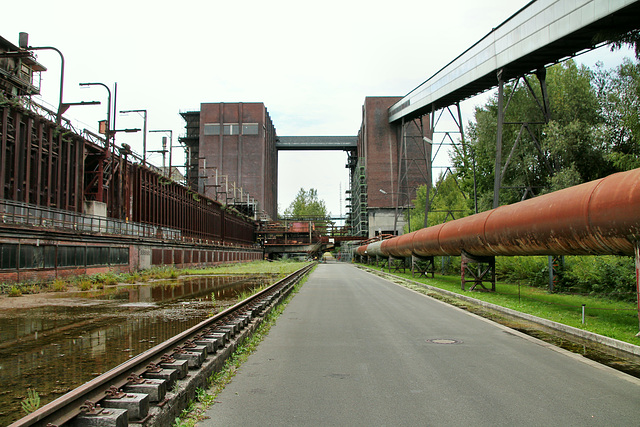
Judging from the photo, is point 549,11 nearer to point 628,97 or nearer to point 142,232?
point 628,97

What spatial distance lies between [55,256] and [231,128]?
7001cm

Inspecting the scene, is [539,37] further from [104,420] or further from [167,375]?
[104,420]

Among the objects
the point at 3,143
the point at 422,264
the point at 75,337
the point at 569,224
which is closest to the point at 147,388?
the point at 75,337

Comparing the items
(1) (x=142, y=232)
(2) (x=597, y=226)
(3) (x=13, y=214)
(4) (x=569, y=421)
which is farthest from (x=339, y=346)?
(1) (x=142, y=232)

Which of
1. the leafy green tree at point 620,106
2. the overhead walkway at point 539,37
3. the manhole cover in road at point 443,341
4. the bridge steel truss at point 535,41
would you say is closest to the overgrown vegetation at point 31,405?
the manhole cover in road at point 443,341

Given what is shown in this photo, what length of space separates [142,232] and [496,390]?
3304 centimetres

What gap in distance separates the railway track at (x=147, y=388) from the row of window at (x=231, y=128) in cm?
8418

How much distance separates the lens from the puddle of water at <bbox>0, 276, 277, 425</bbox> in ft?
18.6

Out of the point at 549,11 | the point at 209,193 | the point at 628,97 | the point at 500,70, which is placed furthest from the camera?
the point at 209,193

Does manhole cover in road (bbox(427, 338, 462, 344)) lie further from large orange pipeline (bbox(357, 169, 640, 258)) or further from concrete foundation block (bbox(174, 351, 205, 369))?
concrete foundation block (bbox(174, 351, 205, 369))

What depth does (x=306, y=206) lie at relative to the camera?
5325 inches

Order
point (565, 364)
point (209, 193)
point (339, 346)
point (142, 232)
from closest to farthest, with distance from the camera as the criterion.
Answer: point (565, 364)
point (339, 346)
point (142, 232)
point (209, 193)

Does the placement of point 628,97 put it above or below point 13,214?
above

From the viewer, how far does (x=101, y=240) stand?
27.0m
